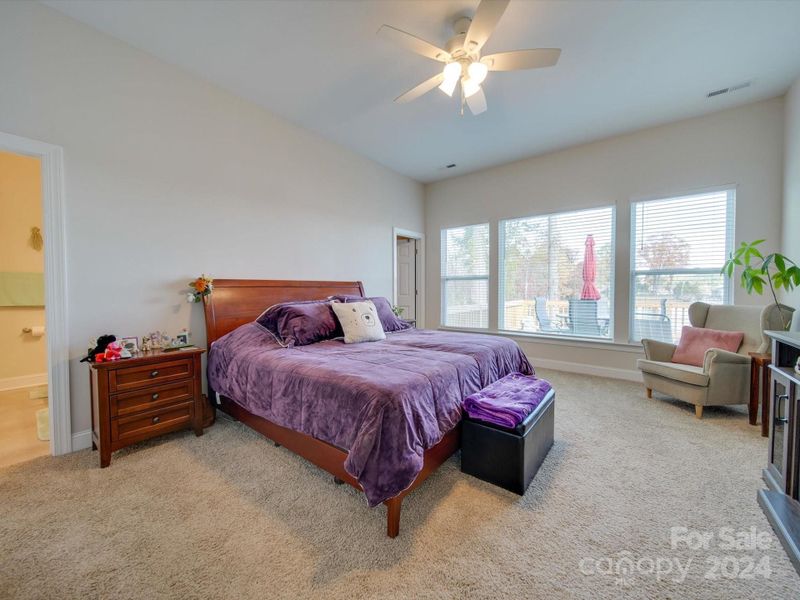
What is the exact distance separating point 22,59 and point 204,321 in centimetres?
213

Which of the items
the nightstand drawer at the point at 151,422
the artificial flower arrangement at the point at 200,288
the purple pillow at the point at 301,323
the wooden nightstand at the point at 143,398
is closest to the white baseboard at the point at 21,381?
the wooden nightstand at the point at 143,398

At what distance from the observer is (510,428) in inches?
71.6

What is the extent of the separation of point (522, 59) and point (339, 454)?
8.98 feet

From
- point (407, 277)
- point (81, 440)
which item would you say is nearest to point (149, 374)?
point (81, 440)

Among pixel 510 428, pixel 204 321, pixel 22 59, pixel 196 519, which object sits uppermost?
pixel 22 59

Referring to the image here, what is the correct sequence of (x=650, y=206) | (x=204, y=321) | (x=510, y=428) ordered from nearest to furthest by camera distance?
(x=510, y=428) → (x=204, y=321) → (x=650, y=206)

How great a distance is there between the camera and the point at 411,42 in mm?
1998

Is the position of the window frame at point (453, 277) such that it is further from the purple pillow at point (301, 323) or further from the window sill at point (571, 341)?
the purple pillow at point (301, 323)

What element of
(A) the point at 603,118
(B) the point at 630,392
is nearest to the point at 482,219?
(A) the point at 603,118

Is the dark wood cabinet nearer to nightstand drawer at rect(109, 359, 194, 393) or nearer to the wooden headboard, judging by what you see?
nightstand drawer at rect(109, 359, 194, 393)

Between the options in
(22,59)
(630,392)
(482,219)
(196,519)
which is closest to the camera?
(196,519)

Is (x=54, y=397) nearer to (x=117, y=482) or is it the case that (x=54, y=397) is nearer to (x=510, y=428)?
(x=117, y=482)

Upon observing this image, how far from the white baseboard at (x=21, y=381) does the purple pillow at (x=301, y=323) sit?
312 centimetres

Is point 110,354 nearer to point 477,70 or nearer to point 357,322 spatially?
point 357,322
